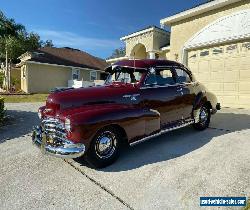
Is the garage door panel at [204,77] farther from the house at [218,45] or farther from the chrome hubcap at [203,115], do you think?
the chrome hubcap at [203,115]

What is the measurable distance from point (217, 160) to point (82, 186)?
8.36ft

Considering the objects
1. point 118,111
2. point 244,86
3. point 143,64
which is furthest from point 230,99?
point 118,111

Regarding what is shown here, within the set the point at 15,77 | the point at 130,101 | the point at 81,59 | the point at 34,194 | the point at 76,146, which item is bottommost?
the point at 34,194

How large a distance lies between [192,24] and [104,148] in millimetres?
10422

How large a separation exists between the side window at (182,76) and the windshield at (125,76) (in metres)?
1.23

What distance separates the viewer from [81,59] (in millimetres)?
30672

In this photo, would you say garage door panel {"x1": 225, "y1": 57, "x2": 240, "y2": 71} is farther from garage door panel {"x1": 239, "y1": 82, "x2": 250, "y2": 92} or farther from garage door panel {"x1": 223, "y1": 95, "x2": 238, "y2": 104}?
garage door panel {"x1": 223, "y1": 95, "x2": 238, "y2": 104}

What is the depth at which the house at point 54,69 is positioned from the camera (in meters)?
24.6

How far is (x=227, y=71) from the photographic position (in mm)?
11164

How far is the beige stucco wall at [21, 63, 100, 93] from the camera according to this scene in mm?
24536

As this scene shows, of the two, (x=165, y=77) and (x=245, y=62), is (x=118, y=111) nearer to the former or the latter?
(x=165, y=77)

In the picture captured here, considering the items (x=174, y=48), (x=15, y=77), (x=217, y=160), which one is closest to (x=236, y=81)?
(x=174, y=48)

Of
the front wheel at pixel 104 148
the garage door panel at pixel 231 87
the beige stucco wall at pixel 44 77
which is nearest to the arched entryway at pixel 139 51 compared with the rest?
the garage door panel at pixel 231 87

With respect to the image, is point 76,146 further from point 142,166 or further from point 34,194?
point 142,166
